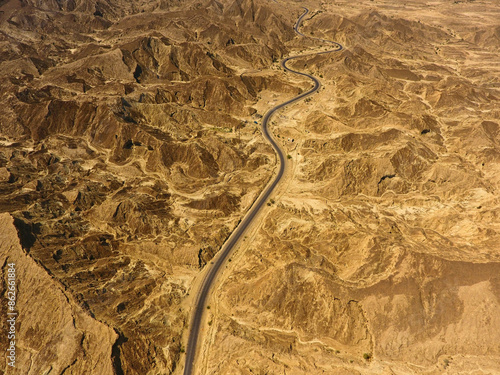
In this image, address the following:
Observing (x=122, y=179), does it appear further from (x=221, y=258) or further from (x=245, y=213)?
(x=221, y=258)

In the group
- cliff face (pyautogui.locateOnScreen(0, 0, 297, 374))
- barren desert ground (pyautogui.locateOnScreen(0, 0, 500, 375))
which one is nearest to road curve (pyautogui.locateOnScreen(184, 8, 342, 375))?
barren desert ground (pyautogui.locateOnScreen(0, 0, 500, 375))

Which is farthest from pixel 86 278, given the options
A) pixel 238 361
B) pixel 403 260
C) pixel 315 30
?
pixel 315 30

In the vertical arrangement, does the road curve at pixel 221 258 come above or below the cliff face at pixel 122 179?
below

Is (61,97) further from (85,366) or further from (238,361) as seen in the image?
(238,361)

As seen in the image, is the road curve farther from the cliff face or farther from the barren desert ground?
the cliff face

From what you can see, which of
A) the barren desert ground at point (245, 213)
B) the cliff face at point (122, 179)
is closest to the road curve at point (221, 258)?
the barren desert ground at point (245, 213)

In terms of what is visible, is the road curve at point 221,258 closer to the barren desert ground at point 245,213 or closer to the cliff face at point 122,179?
the barren desert ground at point 245,213

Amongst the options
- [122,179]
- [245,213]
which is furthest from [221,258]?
[122,179]

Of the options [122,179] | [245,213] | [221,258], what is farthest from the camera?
[122,179]
